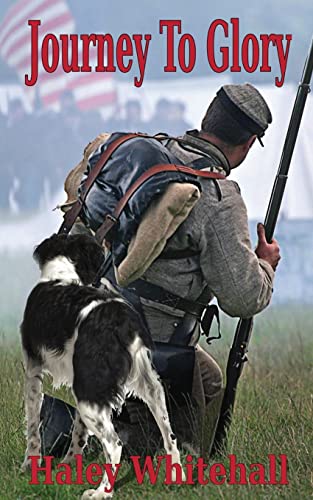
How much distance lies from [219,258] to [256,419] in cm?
151

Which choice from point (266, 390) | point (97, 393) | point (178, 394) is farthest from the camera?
point (266, 390)

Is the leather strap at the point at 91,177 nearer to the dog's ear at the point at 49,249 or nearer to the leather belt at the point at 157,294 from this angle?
the dog's ear at the point at 49,249

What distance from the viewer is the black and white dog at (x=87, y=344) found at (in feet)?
13.8

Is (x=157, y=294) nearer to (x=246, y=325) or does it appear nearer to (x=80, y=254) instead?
(x=80, y=254)

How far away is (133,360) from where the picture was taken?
14.0ft

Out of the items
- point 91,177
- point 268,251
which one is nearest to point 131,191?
point 91,177

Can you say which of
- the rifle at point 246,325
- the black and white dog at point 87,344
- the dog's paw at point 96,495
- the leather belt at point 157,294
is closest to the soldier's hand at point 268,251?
the rifle at point 246,325

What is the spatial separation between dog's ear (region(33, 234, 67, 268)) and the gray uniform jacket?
0.43m

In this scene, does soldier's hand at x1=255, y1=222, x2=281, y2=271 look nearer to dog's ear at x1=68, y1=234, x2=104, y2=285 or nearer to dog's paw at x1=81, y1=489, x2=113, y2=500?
dog's ear at x1=68, y1=234, x2=104, y2=285

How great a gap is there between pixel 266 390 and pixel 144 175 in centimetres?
268

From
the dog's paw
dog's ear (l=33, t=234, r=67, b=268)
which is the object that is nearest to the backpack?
dog's ear (l=33, t=234, r=67, b=268)

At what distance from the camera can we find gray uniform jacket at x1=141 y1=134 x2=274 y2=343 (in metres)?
4.53

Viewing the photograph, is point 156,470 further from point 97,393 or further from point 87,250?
point 87,250

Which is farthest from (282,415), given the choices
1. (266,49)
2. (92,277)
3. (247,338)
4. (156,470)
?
(266,49)
